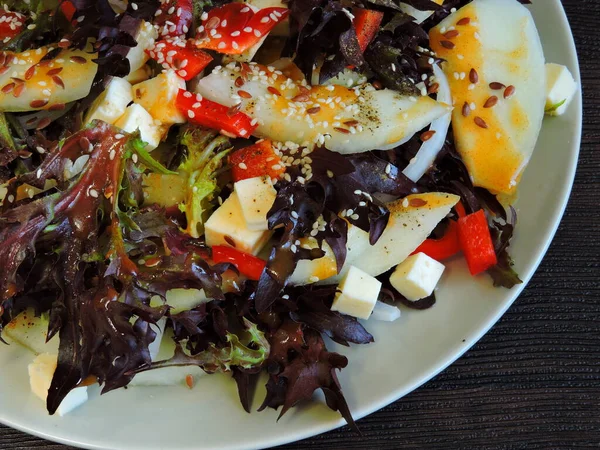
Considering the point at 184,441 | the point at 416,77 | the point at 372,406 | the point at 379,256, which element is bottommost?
the point at 184,441

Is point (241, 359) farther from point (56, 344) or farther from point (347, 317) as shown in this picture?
point (56, 344)

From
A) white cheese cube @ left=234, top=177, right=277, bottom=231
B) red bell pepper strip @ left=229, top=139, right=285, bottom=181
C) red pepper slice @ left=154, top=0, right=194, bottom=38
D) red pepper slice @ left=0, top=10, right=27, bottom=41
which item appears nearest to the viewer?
white cheese cube @ left=234, top=177, right=277, bottom=231

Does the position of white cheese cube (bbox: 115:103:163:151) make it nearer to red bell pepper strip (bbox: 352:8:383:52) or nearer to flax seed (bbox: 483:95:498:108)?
red bell pepper strip (bbox: 352:8:383:52)

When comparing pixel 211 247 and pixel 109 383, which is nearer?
pixel 109 383

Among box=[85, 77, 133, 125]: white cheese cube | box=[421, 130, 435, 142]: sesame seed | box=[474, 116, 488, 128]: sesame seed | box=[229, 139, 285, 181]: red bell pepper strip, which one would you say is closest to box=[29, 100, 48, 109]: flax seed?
box=[85, 77, 133, 125]: white cheese cube

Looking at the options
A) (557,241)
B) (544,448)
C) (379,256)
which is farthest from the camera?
(557,241)

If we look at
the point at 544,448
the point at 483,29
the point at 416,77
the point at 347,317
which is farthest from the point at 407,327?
the point at 483,29

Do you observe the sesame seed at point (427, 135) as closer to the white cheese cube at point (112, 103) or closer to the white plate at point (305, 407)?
the white plate at point (305, 407)
